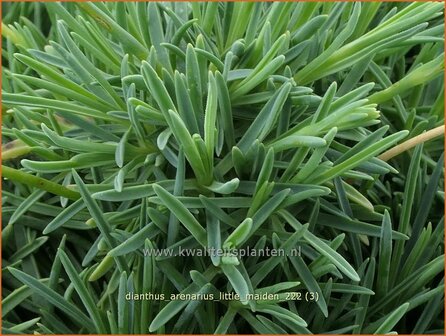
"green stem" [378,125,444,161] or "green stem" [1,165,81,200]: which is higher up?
"green stem" [378,125,444,161]

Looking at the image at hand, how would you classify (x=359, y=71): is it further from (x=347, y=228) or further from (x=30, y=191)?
(x=30, y=191)

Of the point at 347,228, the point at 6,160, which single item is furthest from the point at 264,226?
the point at 6,160

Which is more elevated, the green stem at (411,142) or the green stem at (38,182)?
the green stem at (411,142)

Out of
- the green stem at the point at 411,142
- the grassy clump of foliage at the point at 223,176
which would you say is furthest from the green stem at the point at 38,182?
the green stem at the point at 411,142

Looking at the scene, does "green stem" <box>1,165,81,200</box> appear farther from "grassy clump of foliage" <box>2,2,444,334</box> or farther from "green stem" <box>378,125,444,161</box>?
"green stem" <box>378,125,444,161</box>

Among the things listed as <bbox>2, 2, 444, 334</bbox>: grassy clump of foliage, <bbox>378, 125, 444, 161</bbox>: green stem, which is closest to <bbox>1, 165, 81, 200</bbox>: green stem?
<bbox>2, 2, 444, 334</bbox>: grassy clump of foliage

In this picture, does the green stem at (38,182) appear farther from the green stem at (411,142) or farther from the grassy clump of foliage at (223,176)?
the green stem at (411,142)

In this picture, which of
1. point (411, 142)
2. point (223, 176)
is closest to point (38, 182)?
point (223, 176)
